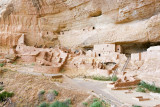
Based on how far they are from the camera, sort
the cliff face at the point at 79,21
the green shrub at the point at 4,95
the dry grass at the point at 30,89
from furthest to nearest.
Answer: the cliff face at the point at 79,21
the green shrub at the point at 4,95
the dry grass at the point at 30,89

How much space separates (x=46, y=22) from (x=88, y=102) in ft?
52.6

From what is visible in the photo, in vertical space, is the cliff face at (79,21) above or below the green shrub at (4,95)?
above

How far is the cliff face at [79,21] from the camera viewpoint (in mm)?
13000

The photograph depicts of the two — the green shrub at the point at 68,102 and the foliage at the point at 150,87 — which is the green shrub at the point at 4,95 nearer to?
the green shrub at the point at 68,102

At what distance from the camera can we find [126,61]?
44.6ft

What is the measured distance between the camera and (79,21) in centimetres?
1842

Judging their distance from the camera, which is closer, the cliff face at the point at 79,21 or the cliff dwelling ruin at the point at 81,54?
the cliff dwelling ruin at the point at 81,54

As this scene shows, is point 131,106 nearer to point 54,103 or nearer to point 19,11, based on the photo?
point 54,103

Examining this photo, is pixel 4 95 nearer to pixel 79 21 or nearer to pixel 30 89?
pixel 30 89

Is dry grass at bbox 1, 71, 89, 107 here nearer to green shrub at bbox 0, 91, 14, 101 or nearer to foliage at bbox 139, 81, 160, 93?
green shrub at bbox 0, 91, 14, 101

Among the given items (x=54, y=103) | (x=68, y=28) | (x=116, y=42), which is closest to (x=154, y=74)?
(x=116, y=42)

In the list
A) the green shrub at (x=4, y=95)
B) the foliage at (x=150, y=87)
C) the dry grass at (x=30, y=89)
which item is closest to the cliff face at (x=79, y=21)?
the foliage at (x=150, y=87)

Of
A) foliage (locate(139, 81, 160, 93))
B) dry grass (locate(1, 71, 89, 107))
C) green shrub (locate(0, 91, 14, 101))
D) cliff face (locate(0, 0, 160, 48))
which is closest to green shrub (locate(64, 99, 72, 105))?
dry grass (locate(1, 71, 89, 107))

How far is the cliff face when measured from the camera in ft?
42.7
